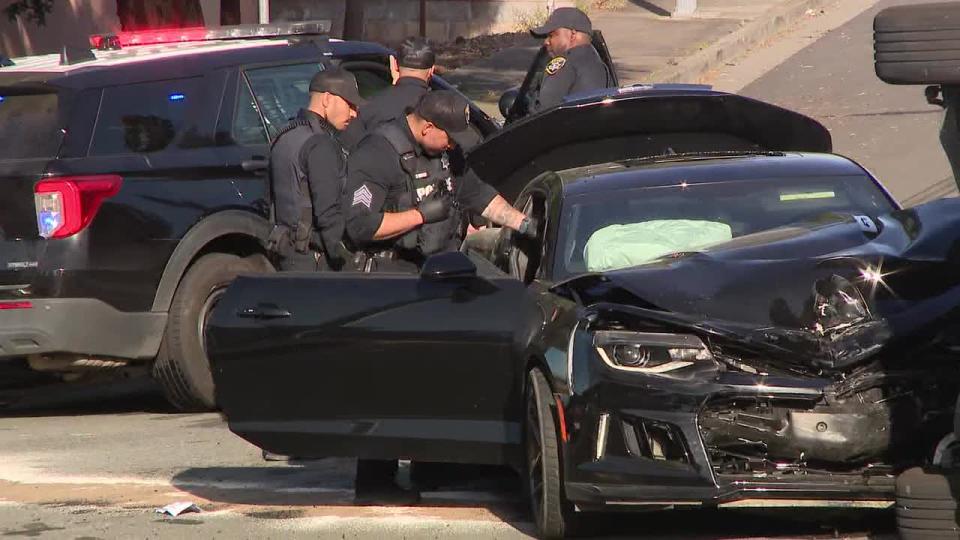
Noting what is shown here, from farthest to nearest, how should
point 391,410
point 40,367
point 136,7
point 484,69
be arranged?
point 484,69 → point 136,7 → point 40,367 → point 391,410

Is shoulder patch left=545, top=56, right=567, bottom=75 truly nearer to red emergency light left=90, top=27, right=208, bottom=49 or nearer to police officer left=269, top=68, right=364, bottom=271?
red emergency light left=90, top=27, right=208, bottom=49

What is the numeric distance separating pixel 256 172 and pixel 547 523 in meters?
4.17

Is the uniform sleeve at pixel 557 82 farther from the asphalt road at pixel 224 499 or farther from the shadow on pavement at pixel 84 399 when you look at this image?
the shadow on pavement at pixel 84 399

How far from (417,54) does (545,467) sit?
414 centimetres

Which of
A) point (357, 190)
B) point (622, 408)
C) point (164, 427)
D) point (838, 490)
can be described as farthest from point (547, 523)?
point (164, 427)

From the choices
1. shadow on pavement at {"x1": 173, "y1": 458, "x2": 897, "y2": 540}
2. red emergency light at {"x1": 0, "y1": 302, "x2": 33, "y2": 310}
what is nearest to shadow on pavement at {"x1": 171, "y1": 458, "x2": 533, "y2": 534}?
shadow on pavement at {"x1": 173, "y1": 458, "x2": 897, "y2": 540}

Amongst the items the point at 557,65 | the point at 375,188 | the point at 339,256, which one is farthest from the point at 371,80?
the point at 375,188

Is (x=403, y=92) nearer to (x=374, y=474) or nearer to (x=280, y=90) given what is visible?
(x=280, y=90)

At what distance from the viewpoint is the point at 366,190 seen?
796 centimetres

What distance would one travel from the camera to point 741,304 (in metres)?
5.92

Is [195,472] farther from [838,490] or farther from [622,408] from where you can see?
[838,490]

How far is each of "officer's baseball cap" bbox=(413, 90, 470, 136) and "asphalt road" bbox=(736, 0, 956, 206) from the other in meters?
5.24

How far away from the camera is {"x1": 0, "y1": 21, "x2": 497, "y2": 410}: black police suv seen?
9.12 meters

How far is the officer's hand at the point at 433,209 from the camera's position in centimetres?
800
